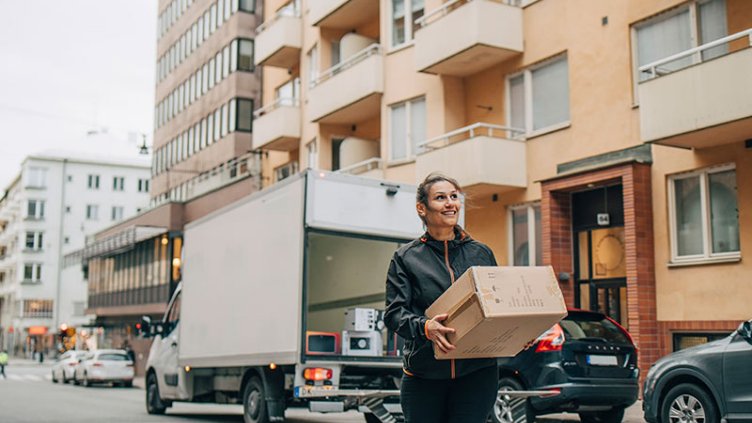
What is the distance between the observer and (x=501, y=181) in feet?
68.0

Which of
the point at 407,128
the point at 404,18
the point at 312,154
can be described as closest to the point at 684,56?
the point at 407,128

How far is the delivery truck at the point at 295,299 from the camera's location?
11977mm

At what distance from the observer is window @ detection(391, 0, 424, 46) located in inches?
992

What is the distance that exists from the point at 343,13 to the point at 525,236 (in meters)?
11.0

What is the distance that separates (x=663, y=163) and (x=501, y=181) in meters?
4.32

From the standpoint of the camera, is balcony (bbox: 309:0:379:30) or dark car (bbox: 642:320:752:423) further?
balcony (bbox: 309:0:379:30)

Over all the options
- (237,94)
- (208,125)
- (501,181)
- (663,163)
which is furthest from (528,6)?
(208,125)

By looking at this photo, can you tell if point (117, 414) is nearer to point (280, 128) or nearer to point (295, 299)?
point (295, 299)

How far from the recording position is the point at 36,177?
9550 cm

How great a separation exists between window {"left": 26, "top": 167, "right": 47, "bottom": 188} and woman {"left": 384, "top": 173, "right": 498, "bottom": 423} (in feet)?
319

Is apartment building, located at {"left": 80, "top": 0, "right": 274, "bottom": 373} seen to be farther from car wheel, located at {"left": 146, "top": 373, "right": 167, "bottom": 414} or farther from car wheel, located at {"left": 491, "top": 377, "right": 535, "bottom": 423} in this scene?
car wheel, located at {"left": 491, "top": 377, "right": 535, "bottom": 423}

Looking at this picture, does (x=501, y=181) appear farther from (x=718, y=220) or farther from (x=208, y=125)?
(x=208, y=125)

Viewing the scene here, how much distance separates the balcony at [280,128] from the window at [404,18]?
6.99m

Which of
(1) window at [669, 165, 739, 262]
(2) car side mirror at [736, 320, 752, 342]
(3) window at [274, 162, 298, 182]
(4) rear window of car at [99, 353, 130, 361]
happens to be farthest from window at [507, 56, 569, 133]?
(4) rear window of car at [99, 353, 130, 361]
